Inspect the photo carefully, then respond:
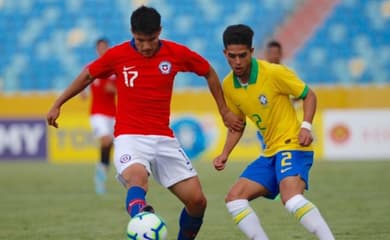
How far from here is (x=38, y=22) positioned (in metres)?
24.8

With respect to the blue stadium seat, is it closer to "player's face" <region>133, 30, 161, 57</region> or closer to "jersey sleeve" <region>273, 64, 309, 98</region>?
"jersey sleeve" <region>273, 64, 309, 98</region>

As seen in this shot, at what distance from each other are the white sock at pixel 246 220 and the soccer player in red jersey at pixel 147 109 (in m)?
0.54

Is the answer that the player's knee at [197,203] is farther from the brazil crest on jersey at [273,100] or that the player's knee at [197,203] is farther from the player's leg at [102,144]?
the player's leg at [102,144]

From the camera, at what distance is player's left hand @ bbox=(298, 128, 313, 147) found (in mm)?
7145

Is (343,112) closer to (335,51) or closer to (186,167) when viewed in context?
(335,51)

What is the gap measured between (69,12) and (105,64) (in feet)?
58.2

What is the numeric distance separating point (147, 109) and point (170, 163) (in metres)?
0.47

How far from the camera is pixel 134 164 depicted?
24.0 ft

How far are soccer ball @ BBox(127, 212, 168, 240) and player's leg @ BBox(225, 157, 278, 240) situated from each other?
697 mm

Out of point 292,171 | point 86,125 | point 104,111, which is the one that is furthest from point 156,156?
point 86,125

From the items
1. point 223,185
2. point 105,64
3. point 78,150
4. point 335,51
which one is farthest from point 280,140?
point 335,51

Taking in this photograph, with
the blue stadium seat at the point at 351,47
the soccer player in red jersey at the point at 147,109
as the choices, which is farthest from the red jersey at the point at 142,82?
the blue stadium seat at the point at 351,47

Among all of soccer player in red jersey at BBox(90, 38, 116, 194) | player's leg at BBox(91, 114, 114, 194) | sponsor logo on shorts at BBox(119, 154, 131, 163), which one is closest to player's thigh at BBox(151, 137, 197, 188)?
sponsor logo on shorts at BBox(119, 154, 131, 163)

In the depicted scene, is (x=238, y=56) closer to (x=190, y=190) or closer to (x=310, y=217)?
(x=190, y=190)
